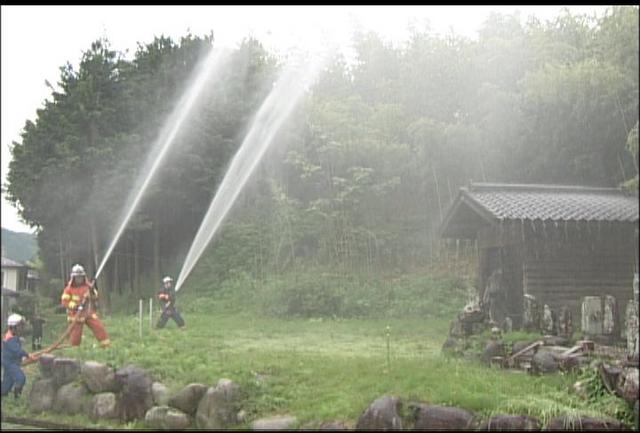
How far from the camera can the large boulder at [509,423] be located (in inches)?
262

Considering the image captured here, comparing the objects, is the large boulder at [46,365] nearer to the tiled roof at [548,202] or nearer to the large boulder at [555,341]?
the large boulder at [555,341]

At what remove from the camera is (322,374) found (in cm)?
859

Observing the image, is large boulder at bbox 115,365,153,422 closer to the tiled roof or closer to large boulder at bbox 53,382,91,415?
large boulder at bbox 53,382,91,415

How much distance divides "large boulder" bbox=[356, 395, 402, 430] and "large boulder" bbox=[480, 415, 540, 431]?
804 mm

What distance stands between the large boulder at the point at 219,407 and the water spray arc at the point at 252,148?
1088 cm

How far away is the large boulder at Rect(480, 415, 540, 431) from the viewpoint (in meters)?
6.66

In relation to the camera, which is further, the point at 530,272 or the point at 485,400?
the point at 530,272

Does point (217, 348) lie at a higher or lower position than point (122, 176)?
lower

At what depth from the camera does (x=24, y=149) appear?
12438 millimetres

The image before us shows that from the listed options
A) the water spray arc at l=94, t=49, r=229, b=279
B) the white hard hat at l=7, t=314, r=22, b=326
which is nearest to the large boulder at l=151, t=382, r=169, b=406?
the white hard hat at l=7, t=314, r=22, b=326

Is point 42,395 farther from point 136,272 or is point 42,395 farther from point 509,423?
point 136,272

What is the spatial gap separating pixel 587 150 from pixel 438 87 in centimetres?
569

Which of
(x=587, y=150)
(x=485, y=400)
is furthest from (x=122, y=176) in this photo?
(x=485, y=400)

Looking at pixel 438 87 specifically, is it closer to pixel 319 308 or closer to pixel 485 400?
pixel 319 308
